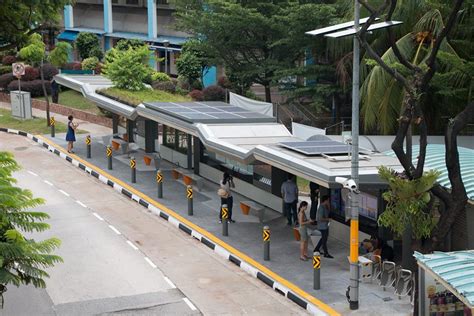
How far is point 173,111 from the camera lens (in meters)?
26.8

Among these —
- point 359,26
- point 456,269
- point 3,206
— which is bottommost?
point 456,269

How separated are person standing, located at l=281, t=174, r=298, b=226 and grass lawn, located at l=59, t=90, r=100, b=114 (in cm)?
2258

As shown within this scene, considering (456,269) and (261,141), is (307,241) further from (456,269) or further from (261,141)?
(456,269)

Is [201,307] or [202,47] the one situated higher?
[202,47]

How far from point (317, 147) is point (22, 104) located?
24.5m

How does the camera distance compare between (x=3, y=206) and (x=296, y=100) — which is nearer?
(x=3, y=206)

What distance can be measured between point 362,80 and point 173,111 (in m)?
8.09

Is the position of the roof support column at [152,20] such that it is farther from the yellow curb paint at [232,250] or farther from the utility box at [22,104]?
the yellow curb paint at [232,250]

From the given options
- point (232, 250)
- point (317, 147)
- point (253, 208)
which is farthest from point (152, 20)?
point (232, 250)

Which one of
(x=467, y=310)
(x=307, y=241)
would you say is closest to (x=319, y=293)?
(x=307, y=241)

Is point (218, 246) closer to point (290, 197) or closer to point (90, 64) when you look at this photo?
point (290, 197)

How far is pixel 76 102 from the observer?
155 ft

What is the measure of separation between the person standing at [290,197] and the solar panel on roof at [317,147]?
146cm

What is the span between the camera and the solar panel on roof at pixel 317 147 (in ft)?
65.9
